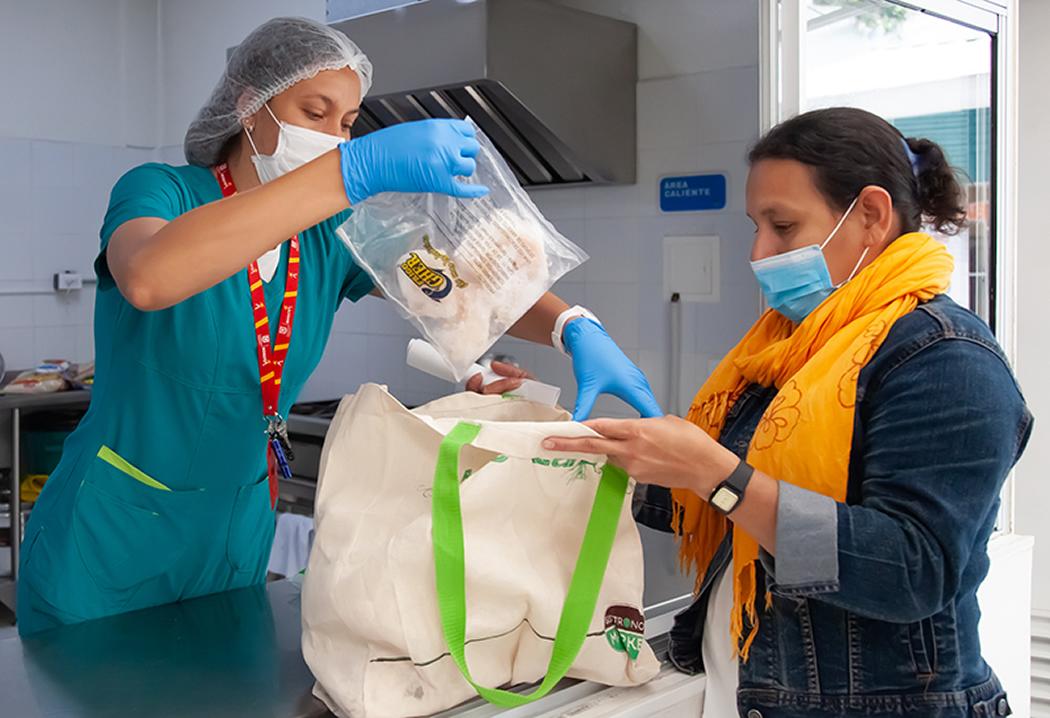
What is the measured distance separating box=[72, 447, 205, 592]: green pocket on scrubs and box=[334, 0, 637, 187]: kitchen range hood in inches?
46.2

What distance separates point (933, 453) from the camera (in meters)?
1.16

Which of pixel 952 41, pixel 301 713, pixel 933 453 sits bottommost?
pixel 301 713

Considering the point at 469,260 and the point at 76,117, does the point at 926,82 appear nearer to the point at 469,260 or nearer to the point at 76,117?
the point at 469,260

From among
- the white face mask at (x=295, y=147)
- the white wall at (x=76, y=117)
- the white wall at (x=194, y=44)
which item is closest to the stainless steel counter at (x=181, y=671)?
the white face mask at (x=295, y=147)

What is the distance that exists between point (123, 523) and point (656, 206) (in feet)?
5.27

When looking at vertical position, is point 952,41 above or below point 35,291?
above

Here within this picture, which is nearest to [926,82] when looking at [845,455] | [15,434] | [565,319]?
[565,319]

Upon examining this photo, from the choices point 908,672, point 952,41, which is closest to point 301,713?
point 908,672

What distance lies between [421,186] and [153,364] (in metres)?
0.57

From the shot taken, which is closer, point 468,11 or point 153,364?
point 153,364

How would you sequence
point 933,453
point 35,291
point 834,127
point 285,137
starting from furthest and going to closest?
1. point 35,291
2. point 285,137
3. point 834,127
4. point 933,453

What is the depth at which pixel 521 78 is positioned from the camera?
2412 millimetres

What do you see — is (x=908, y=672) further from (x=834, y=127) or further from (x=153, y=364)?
(x=153, y=364)

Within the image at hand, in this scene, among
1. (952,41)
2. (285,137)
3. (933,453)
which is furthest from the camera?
(952,41)
